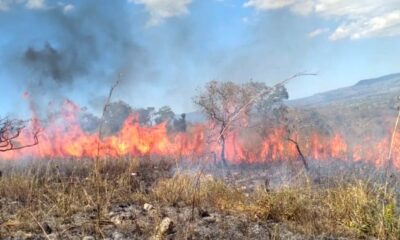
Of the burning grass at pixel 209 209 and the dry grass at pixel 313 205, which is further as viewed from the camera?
the dry grass at pixel 313 205

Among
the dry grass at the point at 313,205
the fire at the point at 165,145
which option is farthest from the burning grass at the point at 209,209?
the fire at the point at 165,145

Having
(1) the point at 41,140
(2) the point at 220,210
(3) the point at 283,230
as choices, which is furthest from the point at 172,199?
(1) the point at 41,140

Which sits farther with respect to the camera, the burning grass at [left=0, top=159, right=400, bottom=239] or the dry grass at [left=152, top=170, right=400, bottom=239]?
the dry grass at [left=152, top=170, right=400, bottom=239]

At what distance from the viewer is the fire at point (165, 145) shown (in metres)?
20.8

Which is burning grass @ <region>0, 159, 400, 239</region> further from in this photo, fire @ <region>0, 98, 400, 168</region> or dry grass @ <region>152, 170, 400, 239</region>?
fire @ <region>0, 98, 400, 168</region>

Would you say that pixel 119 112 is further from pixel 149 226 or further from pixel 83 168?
pixel 149 226

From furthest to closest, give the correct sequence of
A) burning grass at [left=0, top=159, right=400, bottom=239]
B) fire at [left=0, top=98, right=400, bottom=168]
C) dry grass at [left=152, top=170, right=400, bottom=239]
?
fire at [left=0, top=98, right=400, bottom=168] < dry grass at [left=152, top=170, right=400, bottom=239] < burning grass at [left=0, top=159, right=400, bottom=239]

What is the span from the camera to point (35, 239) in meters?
5.36

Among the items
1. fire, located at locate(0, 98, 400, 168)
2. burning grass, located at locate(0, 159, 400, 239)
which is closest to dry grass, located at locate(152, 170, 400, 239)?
burning grass, located at locate(0, 159, 400, 239)

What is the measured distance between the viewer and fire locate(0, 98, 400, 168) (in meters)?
20.8

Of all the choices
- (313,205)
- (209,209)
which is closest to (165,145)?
(209,209)

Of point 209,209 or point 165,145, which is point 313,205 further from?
point 165,145

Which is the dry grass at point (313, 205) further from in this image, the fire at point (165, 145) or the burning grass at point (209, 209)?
the fire at point (165, 145)

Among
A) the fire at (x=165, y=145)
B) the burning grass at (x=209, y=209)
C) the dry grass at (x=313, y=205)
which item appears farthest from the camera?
the fire at (x=165, y=145)
